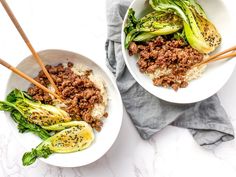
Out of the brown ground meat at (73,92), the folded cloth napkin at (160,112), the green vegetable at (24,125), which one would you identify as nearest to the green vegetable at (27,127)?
the green vegetable at (24,125)

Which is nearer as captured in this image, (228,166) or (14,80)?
(14,80)

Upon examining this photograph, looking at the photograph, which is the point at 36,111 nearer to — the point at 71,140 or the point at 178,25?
the point at 71,140

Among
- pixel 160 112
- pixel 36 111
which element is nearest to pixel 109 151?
pixel 160 112

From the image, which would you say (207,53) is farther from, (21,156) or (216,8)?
(21,156)

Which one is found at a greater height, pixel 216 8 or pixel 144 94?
pixel 216 8

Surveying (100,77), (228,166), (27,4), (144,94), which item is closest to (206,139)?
(228,166)

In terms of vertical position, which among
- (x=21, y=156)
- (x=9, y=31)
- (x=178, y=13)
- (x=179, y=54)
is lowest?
(x=21, y=156)
